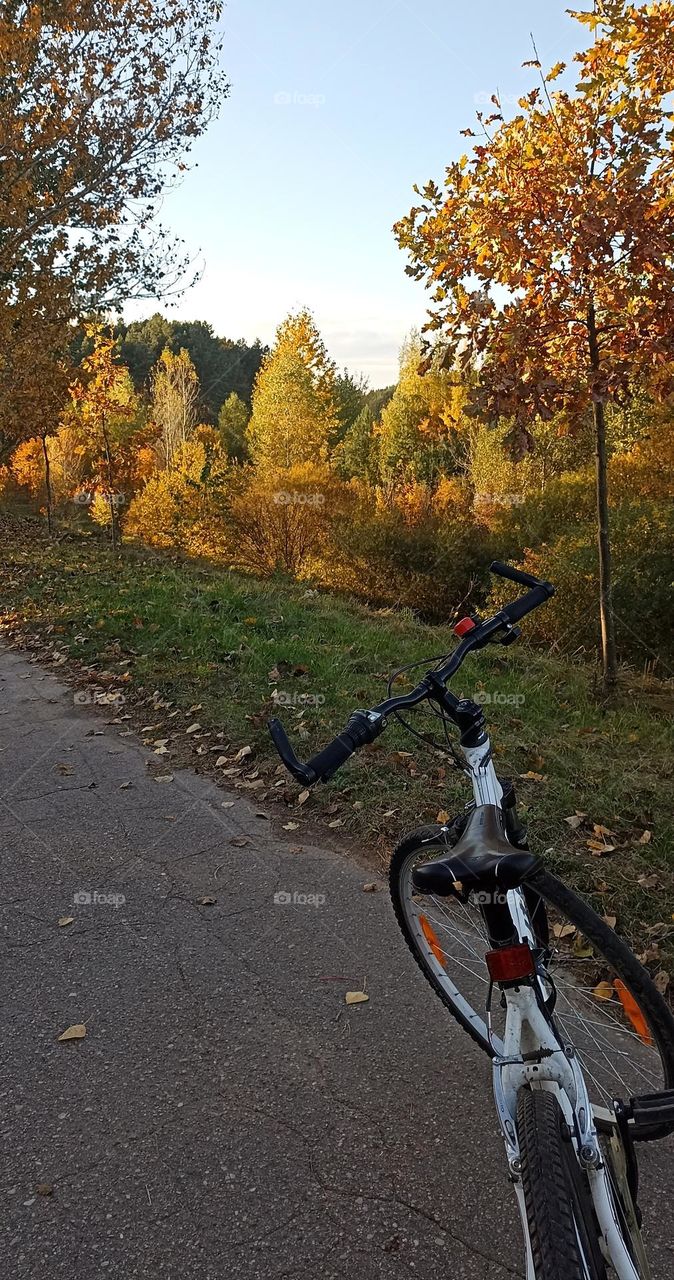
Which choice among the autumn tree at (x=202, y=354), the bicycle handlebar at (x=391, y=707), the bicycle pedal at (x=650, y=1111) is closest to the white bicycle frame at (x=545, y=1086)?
the bicycle pedal at (x=650, y=1111)

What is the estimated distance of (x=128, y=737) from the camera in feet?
20.9

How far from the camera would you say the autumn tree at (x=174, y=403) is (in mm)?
37031

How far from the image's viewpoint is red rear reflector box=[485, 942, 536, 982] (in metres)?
1.79

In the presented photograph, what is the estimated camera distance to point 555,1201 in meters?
1.44

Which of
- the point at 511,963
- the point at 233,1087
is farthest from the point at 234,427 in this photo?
the point at 511,963

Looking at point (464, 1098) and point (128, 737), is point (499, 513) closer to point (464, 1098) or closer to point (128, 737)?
point (128, 737)

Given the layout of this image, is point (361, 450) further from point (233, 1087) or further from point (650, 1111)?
point (650, 1111)

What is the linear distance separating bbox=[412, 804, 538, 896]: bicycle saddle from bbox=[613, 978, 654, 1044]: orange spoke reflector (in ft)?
2.78

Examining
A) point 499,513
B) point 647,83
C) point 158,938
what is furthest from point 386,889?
point 499,513

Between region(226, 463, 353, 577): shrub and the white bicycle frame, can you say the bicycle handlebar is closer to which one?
the white bicycle frame

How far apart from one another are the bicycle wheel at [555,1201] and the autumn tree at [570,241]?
18.0 ft

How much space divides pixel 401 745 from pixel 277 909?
1944 millimetres

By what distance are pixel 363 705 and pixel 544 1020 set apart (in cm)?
461

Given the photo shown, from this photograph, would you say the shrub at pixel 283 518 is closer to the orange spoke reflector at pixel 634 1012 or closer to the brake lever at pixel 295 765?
the orange spoke reflector at pixel 634 1012
